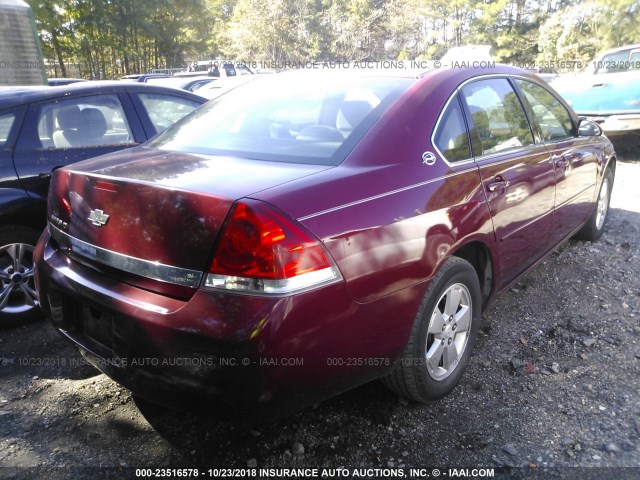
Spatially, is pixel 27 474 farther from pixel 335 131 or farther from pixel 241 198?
pixel 335 131

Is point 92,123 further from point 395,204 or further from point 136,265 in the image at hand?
point 395,204

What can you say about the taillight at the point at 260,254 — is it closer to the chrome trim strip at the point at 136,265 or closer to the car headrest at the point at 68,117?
the chrome trim strip at the point at 136,265

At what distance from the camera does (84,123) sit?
369 cm

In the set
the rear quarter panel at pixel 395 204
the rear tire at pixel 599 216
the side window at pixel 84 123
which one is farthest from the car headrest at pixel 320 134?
the rear tire at pixel 599 216

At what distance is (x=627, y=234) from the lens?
500cm

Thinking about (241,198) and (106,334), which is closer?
(241,198)

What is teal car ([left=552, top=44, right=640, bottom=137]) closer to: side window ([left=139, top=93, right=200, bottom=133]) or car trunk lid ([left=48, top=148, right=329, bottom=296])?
side window ([left=139, top=93, right=200, bottom=133])

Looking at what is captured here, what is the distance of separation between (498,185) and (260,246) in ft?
5.17

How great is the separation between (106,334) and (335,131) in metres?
1.33

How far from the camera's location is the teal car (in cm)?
817

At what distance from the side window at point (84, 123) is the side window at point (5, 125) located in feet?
0.55

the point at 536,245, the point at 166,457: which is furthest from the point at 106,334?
the point at 536,245

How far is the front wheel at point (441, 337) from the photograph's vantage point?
7.39 ft

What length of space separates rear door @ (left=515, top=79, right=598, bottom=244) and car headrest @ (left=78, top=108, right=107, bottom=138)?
2948 mm
